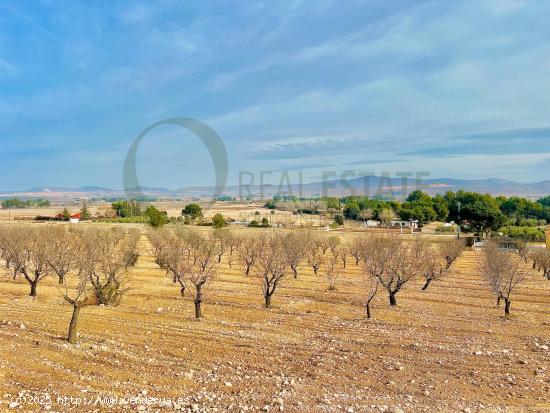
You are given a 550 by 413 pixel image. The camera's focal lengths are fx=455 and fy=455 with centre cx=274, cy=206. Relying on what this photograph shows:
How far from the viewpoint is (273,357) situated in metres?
15.6

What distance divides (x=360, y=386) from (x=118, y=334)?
388 inches

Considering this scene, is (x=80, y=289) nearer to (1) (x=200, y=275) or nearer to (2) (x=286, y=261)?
(1) (x=200, y=275)

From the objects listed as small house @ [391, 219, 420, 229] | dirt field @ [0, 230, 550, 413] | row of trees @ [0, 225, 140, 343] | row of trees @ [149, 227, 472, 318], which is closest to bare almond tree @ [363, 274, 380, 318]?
row of trees @ [149, 227, 472, 318]

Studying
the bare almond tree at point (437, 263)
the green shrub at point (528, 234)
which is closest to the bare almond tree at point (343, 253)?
the bare almond tree at point (437, 263)

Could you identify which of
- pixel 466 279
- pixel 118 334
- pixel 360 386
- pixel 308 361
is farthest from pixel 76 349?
pixel 466 279

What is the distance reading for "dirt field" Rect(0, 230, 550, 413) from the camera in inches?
449

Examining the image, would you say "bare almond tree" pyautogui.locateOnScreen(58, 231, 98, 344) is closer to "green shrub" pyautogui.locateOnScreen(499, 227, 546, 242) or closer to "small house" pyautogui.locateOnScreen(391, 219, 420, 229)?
"green shrub" pyautogui.locateOnScreen(499, 227, 546, 242)

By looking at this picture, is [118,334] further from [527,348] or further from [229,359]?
[527,348]

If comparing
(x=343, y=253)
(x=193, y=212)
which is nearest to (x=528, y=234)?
(x=343, y=253)

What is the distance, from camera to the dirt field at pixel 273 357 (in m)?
11.4

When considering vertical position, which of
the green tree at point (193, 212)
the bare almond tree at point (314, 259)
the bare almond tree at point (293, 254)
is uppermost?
the green tree at point (193, 212)

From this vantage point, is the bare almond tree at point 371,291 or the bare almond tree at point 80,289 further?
the bare almond tree at point 371,291

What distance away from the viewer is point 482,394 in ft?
41.1

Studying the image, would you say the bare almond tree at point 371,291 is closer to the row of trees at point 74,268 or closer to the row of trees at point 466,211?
the row of trees at point 74,268
